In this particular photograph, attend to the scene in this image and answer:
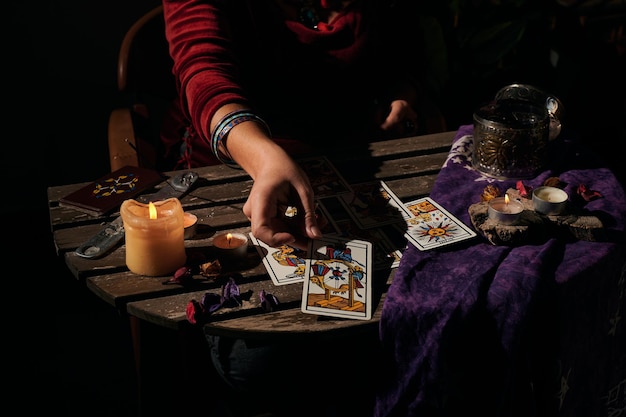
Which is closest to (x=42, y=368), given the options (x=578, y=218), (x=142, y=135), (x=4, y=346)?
(x=4, y=346)

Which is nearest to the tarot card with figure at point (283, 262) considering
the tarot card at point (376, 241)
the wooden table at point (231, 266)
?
the wooden table at point (231, 266)

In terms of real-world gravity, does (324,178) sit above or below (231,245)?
above

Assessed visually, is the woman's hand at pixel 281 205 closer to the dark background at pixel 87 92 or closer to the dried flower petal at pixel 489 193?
the dried flower petal at pixel 489 193

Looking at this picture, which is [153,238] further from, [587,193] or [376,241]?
[587,193]

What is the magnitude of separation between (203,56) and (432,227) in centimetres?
73

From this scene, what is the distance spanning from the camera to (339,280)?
117 cm

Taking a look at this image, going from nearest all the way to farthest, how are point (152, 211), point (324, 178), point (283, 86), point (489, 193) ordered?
point (152, 211) < point (489, 193) < point (324, 178) < point (283, 86)

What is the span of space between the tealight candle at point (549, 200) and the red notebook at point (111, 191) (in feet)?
2.91

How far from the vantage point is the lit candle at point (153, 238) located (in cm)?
116

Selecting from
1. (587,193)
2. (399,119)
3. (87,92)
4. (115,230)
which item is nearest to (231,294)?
(115,230)

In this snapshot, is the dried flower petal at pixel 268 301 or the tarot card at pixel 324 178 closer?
the dried flower petal at pixel 268 301

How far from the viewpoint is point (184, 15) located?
5.31 feet

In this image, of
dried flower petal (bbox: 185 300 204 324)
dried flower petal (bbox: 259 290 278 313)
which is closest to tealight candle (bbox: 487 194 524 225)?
dried flower petal (bbox: 259 290 278 313)

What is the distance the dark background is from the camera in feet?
8.20
